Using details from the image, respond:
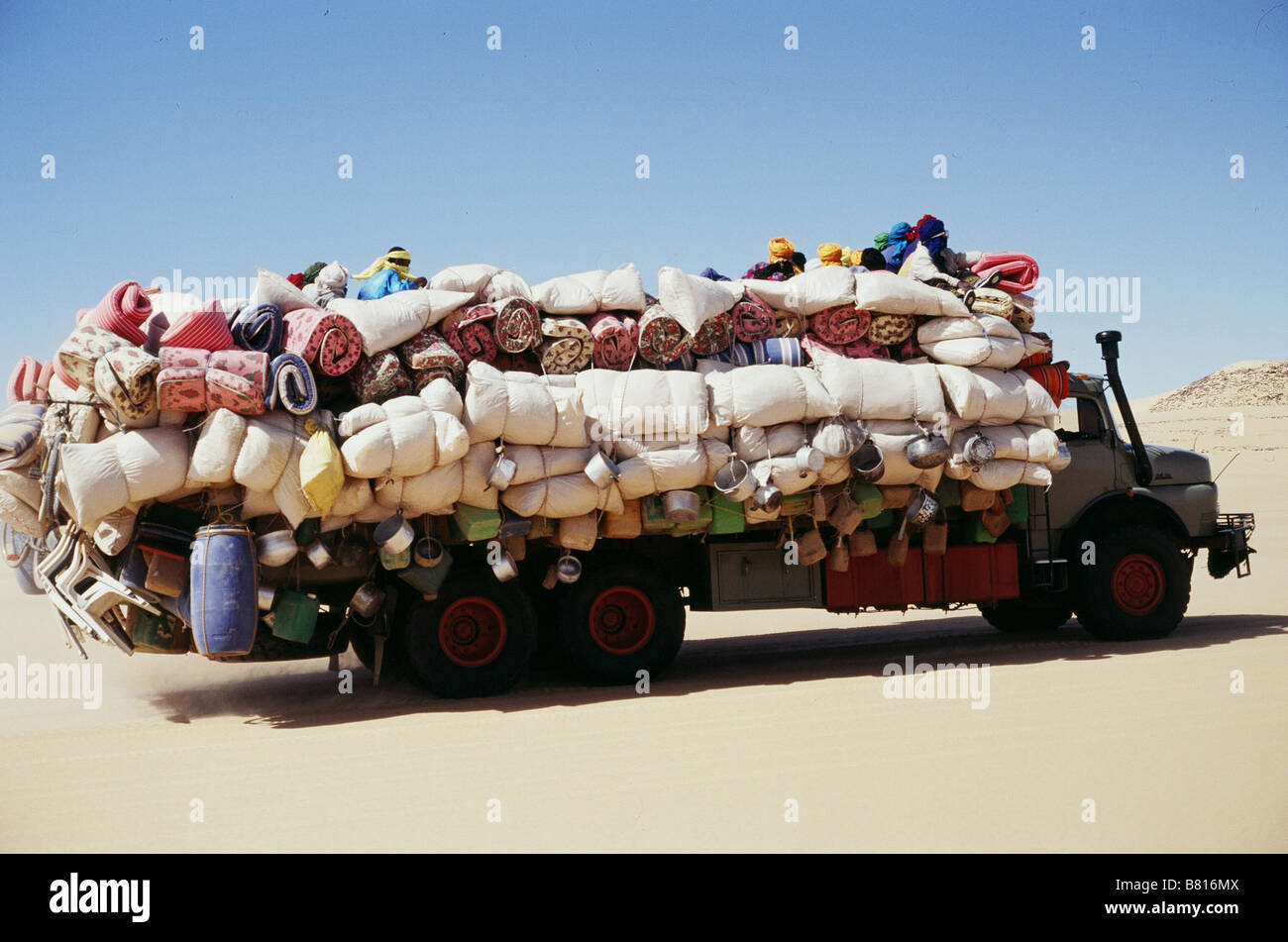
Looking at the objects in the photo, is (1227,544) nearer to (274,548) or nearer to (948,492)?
(948,492)

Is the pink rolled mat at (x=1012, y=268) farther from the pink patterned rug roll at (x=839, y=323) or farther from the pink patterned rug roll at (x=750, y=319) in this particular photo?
the pink patterned rug roll at (x=750, y=319)

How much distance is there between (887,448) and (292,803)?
19.6 feet

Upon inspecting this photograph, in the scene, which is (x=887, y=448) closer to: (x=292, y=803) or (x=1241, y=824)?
(x=1241, y=824)

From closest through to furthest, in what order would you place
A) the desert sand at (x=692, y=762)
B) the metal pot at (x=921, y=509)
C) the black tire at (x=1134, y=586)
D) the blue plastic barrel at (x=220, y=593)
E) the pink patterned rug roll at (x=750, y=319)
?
the desert sand at (x=692, y=762) < the blue plastic barrel at (x=220, y=593) < the pink patterned rug roll at (x=750, y=319) < the metal pot at (x=921, y=509) < the black tire at (x=1134, y=586)

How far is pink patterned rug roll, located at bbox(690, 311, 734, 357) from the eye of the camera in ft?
31.4

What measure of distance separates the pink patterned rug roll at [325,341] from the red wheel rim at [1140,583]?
26.4 ft

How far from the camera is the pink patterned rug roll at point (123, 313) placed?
8.05 metres

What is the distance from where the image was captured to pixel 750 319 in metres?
9.82

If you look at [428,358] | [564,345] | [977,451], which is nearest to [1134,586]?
[977,451]

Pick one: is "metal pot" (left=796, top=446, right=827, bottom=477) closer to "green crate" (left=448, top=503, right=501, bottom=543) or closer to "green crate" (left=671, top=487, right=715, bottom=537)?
"green crate" (left=671, top=487, right=715, bottom=537)

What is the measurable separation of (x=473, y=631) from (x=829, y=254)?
197 inches

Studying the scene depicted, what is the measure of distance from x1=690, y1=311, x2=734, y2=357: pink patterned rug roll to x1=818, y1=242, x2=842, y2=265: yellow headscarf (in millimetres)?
1448

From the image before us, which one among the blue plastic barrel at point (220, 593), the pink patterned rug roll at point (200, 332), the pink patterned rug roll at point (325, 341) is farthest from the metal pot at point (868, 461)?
the pink patterned rug roll at point (200, 332)
